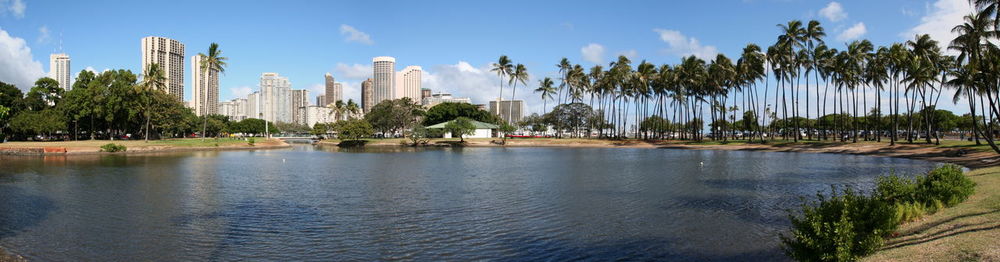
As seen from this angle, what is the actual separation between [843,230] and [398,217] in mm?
12555

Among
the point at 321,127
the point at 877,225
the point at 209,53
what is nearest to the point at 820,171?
the point at 877,225

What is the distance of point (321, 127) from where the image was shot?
116 m

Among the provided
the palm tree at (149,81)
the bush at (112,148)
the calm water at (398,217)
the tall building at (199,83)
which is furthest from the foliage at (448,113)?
the calm water at (398,217)

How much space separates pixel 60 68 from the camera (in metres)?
137

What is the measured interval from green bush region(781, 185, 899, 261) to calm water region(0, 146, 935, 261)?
2.37m

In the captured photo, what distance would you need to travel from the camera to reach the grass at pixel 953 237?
8.27 m

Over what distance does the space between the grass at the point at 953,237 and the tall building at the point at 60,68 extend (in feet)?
582

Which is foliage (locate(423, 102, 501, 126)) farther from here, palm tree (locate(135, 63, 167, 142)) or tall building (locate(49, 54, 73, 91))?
tall building (locate(49, 54, 73, 91))

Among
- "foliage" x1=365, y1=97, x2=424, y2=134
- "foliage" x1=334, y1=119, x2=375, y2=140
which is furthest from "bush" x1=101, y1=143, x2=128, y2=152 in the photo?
"foliage" x1=365, y1=97, x2=424, y2=134

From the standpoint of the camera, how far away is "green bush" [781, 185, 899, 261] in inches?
337

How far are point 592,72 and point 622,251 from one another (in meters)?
90.2

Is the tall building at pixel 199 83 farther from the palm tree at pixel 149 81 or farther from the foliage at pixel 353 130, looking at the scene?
the foliage at pixel 353 130

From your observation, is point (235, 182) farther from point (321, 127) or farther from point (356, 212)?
point (321, 127)

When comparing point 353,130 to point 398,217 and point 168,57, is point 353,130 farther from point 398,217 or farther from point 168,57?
point 168,57
